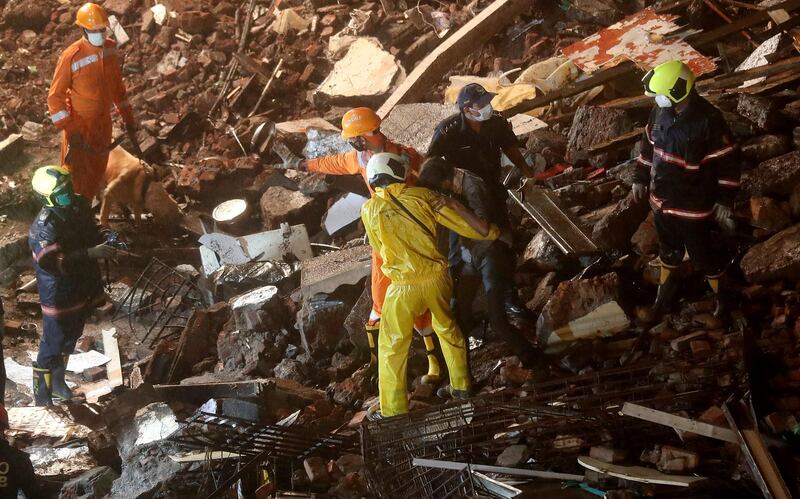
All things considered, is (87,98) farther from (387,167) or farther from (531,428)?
(531,428)

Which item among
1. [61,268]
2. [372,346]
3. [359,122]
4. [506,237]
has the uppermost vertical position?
[359,122]

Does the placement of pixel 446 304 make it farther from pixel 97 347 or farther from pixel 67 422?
pixel 97 347

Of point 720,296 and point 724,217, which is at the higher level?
point 724,217

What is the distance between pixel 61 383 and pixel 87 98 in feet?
10.6

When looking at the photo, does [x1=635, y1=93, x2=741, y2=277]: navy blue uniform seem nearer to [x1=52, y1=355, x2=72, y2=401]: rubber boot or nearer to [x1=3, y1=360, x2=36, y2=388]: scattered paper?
[x1=52, y1=355, x2=72, y2=401]: rubber boot

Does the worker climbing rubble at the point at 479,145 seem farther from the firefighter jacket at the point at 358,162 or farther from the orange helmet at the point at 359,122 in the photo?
the orange helmet at the point at 359,122

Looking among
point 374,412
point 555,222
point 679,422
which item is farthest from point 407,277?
point 679,422

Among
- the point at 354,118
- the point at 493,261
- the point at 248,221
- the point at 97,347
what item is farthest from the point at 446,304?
the point at 97,347

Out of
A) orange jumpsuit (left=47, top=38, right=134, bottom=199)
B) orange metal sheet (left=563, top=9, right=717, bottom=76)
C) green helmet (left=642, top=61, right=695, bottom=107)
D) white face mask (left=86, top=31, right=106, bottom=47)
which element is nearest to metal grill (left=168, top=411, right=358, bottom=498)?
green helmet (left=642, top=61, right=695, bottom=107)

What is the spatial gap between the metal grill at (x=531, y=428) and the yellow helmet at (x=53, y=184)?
3.55m

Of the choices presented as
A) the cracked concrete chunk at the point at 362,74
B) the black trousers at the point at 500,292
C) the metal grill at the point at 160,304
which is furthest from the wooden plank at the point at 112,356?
the black trousers at the point at 500,292

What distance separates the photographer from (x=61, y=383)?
7.52 meters

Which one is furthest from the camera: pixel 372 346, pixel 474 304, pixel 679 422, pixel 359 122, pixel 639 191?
pixel 474 304

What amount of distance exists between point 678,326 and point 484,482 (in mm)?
2100
